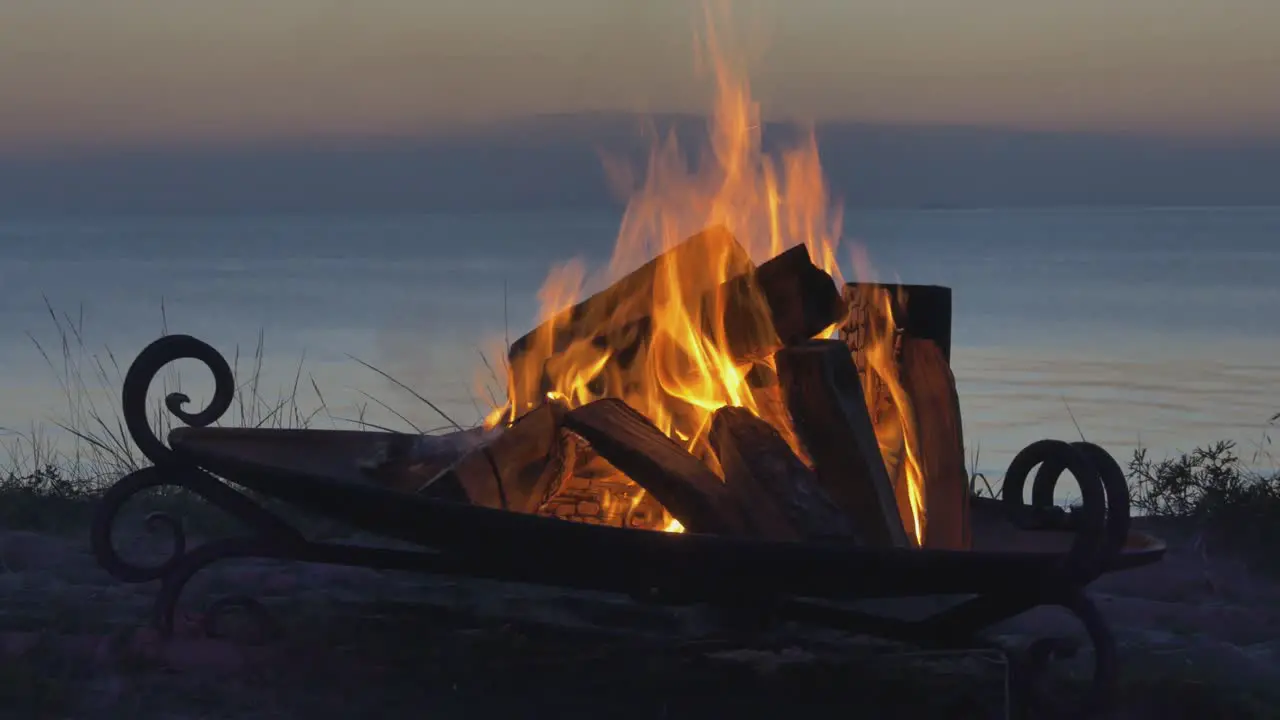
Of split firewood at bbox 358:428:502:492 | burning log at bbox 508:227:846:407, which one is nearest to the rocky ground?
split firewood at bbox 358:428:502:492

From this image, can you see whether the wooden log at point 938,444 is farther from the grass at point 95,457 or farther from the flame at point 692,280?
the grass at point 95,457

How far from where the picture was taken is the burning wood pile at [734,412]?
9.50ft

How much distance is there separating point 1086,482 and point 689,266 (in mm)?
1170

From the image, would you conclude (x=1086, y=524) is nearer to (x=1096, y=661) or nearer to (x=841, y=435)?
(x=1096, y=661)

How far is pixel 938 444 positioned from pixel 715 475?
605 millimetres

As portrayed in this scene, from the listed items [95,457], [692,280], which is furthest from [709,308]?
[95,457]

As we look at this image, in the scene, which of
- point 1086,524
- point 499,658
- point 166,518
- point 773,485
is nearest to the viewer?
point 1086,524

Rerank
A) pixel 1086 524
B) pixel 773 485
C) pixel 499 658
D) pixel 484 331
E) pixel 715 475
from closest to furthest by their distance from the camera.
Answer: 1. pixel 1086 524
2. pixel 773 485
3. pixel 715 475
4. pixel 499 658
5. pixel 484 331

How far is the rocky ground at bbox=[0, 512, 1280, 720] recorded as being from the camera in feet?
9.57

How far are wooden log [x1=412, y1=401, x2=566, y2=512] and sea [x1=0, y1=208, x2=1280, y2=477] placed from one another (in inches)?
27.5

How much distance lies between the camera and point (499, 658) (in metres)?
3.23

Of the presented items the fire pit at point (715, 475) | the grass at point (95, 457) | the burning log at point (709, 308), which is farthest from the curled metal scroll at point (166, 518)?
the grass at point (95, 457)

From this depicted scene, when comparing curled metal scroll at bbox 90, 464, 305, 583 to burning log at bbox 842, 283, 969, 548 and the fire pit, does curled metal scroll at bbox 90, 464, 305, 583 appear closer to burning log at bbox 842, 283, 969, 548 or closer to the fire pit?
the fire pit

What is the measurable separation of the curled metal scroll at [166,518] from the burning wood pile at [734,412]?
390 mm
